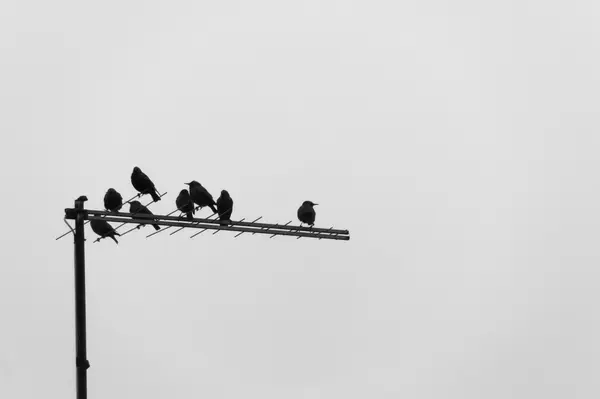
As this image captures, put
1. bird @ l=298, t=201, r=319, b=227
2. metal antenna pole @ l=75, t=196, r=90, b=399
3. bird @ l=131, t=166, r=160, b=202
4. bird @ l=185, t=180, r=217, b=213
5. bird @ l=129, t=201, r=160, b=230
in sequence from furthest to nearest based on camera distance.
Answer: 1. bird @ l=298, t=201, r=319, b=227
2. bird @ l=131, t=166, r=160, b=202
3. bird @ l=185, t=180, r=217, b=213
4. bird @ l=129, t=201, r=160, b=230
5. metal antenna pole @ l=75, t=196, r=90, b=399

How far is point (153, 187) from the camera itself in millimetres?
22078

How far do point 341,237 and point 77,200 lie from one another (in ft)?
21.6

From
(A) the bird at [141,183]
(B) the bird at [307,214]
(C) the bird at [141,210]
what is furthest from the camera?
(B) the bird at [307,214]

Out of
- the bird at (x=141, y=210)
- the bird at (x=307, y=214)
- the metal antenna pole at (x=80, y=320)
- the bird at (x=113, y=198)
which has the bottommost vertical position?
the metal antenna pole at (x=80, y=320)

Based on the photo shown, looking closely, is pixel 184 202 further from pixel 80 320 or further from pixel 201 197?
pixel 80 320

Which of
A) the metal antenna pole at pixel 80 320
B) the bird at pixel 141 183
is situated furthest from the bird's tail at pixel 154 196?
the metal antenna pole at pixel 80 320

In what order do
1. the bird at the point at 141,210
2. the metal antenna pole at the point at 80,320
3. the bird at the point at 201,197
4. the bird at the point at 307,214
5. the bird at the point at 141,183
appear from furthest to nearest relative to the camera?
the bird at the point at 307,214, the bird at the point at 141,183, the bird at the point at 201,197, the bird at the point at 141,210, the metal antenna pole at the point at 80,320

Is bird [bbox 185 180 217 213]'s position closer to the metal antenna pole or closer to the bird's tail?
the bird's tail

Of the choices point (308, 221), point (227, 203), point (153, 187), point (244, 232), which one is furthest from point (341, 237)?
point (308, 221)

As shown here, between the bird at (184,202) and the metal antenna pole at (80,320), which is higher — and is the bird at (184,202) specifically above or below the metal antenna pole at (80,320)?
above

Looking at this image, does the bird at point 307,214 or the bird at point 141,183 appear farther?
the bird at point 307,214

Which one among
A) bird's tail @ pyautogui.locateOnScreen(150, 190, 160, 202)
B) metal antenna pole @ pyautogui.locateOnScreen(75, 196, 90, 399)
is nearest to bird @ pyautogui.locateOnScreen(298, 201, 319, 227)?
bird's tail @ pyautogui.locateOnScreen(150, 190, 160, 202)

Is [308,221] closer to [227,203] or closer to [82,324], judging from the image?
[227,203]

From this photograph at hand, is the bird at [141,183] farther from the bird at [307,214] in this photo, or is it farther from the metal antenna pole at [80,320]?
the metal antenna pole at [80,320]
